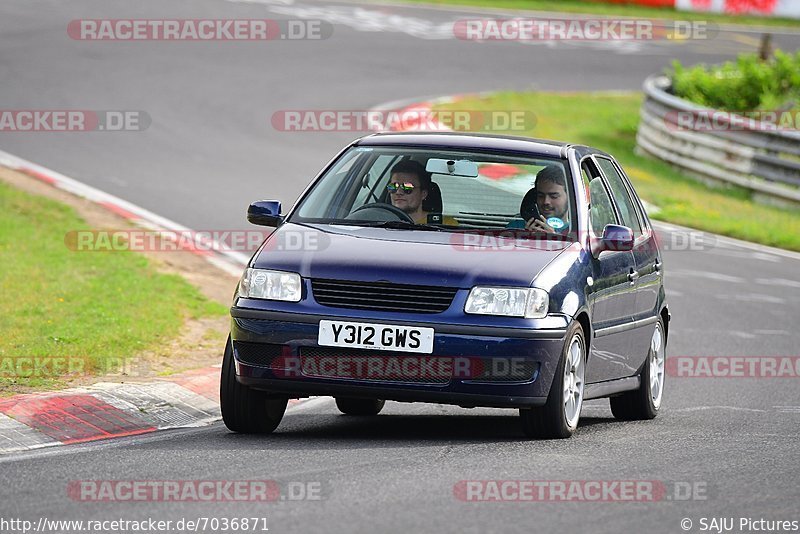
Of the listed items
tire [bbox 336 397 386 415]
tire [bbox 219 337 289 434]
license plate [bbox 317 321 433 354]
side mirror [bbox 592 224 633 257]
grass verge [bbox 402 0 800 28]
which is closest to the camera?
license plate [bbox 317 321 433 354]

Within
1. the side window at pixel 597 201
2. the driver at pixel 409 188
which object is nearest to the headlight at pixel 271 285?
the driver at pixel 409 188

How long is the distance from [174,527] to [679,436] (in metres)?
3.78

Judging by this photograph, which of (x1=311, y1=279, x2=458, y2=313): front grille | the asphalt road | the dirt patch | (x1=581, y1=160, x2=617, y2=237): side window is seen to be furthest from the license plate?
the dirt patch

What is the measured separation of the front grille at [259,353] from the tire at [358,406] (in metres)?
1.52

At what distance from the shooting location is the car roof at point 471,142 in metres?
9.14

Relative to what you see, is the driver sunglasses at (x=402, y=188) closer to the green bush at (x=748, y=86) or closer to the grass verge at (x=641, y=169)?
the grass verge at (x=641, y=169)

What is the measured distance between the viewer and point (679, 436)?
28.7 feet

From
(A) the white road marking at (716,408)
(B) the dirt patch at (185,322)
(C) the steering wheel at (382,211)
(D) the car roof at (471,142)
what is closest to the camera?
(C) the steering wheel at (382,211)

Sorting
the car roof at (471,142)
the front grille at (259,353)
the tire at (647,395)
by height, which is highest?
the car roof at (471,142)

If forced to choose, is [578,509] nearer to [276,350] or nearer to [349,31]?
[276,350]

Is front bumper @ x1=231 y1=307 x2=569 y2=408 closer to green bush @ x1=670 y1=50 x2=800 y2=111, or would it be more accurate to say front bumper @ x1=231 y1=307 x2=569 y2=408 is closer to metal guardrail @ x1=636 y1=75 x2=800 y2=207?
metal guardrail @ x1=636 y1=75 x2=800 y2=207

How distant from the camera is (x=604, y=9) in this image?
41.5 metres

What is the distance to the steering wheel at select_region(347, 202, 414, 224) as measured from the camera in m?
8.81

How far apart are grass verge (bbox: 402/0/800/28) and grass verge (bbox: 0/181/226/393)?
2637cm
